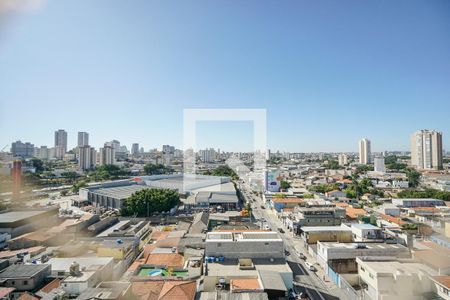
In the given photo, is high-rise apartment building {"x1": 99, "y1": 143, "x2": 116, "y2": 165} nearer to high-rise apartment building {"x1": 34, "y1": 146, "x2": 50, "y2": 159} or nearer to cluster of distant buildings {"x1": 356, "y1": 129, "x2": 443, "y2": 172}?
high-rise apartment building {"x1": 34, "y1": 146, "x2": 50, "y2": 159}

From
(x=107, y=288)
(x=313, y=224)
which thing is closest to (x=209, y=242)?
(x=107, y=288)

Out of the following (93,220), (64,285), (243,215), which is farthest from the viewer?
(243,215)

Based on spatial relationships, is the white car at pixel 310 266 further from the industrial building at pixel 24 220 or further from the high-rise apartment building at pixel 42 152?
the high-rise apartment building at pixel 42 152

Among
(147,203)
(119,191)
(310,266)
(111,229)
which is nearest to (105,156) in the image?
(119,191)

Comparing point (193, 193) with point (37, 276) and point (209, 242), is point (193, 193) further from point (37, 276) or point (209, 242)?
point (37, 276)

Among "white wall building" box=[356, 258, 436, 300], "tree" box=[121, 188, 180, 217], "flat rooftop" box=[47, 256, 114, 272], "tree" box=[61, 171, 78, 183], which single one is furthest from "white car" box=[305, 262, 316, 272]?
"tree" box=[61, 171, 78, 183]

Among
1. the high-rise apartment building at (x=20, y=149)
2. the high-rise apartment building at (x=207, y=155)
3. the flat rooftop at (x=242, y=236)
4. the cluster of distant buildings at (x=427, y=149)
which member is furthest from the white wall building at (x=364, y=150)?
the high-rise apartment building at (x=20, y=149)
